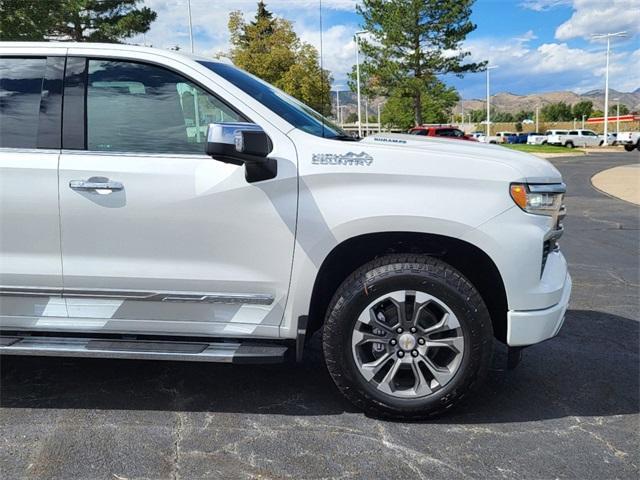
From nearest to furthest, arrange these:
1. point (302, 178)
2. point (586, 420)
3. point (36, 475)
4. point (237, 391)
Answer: point (36, 475)
point (302, 178)
point (586, 420)
point (237, 391)

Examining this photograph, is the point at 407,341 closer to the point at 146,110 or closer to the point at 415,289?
the point at 415,289

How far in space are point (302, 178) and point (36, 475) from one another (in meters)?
1.90

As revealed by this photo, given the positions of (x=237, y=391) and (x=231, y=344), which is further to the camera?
(x=237, y=391)

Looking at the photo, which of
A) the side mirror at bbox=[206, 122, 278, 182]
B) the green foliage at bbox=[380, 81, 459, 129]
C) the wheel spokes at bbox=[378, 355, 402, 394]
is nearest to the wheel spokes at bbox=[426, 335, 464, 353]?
the wheel spokes at bbox=[378, 355, 402, 394]

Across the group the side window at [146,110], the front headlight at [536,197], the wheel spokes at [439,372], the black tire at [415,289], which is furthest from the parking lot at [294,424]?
the side window at [146,110]

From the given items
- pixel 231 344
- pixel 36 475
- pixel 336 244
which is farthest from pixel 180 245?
pixel 36 475

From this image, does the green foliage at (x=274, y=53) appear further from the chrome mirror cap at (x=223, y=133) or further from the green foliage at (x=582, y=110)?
the green foliage at (x=582, y=110)

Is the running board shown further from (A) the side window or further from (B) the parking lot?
(A) the side window

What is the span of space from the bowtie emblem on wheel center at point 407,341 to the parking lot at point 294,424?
0.45 meters

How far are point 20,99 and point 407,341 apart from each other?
2.54 metres

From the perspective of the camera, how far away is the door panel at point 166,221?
304cm

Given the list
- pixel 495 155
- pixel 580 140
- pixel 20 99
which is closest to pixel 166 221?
pixel 20 99

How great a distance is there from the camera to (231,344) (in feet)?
10.4

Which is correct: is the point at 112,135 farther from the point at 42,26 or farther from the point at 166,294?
the point at 42,26
